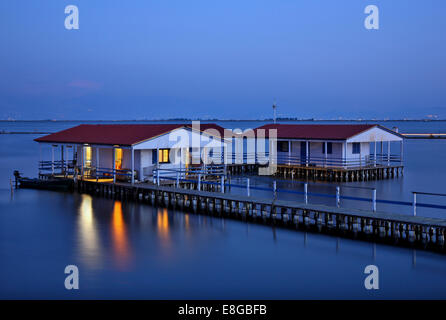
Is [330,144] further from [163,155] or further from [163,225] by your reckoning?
[163,225]

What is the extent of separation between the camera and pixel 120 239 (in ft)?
61.1

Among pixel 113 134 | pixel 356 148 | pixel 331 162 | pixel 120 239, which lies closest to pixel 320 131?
pixel 331 162

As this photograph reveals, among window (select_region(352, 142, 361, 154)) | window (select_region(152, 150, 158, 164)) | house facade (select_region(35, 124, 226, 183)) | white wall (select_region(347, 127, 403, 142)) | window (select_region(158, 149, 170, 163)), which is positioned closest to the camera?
house facade (select_region(35, 124, 226, 183))

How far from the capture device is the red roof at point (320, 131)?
36.0 metres

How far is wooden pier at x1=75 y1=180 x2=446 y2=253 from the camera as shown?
1706 cm

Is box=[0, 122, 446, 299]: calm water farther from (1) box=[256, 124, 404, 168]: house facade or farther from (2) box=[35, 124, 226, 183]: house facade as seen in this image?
(1) box=[256, 124, 404, 168]: house facade

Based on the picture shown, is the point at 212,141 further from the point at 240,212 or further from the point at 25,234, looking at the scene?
the point at 25,234

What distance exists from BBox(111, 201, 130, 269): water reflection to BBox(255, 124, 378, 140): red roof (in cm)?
1712

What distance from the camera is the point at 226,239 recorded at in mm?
18516

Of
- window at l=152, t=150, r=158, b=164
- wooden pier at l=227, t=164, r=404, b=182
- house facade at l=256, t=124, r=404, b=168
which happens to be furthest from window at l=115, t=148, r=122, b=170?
house facade at l=256, t=124, r=404, b=168

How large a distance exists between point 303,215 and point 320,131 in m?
19.3

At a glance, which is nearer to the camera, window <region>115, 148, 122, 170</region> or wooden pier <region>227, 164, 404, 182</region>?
window <region>115, 148, 122, 170</region>

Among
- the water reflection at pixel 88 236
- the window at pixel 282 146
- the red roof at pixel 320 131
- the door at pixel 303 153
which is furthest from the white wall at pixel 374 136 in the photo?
the water reflection at pixel 88 236
